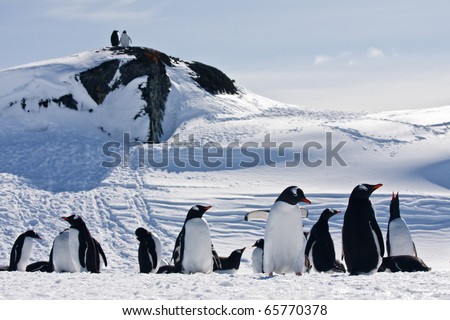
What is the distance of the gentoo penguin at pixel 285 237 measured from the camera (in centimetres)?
741

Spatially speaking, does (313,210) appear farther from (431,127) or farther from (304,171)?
(431,127)

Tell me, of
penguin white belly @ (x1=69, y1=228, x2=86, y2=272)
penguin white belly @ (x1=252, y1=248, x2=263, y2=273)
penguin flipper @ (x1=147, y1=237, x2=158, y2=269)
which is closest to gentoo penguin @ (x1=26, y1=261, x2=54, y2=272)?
penguin white belly @ (x1=69, y1=228, x2=86, y2=272)

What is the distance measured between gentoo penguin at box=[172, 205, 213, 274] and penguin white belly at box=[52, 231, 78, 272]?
5.66 ft

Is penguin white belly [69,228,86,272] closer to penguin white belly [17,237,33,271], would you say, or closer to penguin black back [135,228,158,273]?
penguin black back [135,228,158,273]

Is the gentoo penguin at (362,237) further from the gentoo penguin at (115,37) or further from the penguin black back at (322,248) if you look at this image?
the gentoo penguin at (115,37)

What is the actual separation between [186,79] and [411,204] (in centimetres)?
1656

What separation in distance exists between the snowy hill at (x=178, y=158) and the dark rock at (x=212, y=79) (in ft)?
0.63

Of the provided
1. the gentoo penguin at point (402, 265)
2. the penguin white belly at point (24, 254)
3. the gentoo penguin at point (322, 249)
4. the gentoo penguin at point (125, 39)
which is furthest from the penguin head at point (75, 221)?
the gentoo penguin at point (125, 39)

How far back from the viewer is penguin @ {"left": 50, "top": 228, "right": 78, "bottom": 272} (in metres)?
9.45

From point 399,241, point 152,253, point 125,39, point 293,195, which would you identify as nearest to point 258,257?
point 152,253

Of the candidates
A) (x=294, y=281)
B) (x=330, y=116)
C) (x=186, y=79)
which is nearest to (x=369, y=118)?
(x=330, y=116)

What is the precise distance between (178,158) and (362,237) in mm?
15585

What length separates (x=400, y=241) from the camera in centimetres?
955

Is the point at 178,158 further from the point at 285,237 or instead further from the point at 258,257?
the point at 285,237
